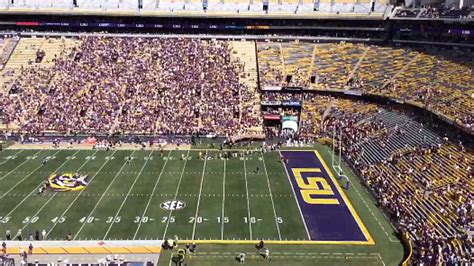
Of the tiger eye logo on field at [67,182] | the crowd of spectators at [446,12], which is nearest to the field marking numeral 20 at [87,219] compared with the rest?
the tiger eye logo on field at [67,182]

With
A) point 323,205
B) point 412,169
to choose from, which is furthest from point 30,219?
point 412,169

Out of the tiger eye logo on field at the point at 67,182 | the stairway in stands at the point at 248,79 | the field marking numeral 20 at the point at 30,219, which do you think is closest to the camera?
the field marking numeral 20 at the point at 30,219

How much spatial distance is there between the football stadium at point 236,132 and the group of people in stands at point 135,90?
220 millimetres

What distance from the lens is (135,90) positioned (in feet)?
172

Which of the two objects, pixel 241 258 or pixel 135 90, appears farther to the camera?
pixel 135 90

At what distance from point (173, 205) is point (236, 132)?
18.2 metres

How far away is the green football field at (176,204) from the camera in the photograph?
24.8 meters

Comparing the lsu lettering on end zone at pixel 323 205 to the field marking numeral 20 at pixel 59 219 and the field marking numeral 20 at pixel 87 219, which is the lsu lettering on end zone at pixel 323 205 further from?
the field marking numeral 20 at pixel 59 219

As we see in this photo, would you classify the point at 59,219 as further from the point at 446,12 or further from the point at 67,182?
the point at 446,12

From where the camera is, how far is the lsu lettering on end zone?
2575 centimetres

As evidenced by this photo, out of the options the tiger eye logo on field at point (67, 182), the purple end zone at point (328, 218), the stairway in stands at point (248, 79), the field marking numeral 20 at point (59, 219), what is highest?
the stairway in stands at point (248, 79)

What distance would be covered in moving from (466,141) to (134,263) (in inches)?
936

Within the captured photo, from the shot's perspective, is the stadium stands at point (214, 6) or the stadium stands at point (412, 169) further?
the stadium stands at point (214, 6)

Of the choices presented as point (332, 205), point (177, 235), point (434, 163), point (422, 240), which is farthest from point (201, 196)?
point (434, 163)
